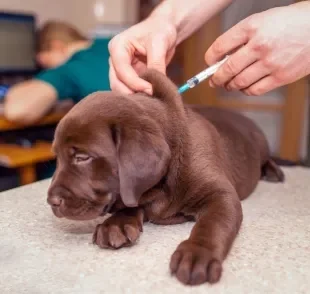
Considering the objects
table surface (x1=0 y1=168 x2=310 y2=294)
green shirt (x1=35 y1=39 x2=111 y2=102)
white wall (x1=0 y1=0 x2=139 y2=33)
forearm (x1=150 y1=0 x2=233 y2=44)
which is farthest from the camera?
white wall (x1=0 y1=0 x2=139 y2=33)

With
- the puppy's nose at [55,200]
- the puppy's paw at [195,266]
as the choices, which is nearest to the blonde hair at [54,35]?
the puppy's nose at [55,200]

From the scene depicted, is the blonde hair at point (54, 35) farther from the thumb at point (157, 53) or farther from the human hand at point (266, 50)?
the human hand at point (266, 50)

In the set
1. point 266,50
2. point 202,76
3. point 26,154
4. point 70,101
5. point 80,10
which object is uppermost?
point 266,50

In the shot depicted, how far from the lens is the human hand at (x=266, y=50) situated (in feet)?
3.08

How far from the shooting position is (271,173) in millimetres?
1377

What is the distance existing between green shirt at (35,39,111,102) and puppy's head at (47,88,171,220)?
1333 millimetres

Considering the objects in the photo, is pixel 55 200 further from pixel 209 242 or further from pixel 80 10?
pixel 80 10

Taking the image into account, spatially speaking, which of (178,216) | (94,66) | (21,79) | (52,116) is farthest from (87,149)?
(21,79)

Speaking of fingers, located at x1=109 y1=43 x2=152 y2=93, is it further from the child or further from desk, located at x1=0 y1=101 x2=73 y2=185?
desk, located at x1=0 y1=101 x2=73 y2=185

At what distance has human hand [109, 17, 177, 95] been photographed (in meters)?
1.09

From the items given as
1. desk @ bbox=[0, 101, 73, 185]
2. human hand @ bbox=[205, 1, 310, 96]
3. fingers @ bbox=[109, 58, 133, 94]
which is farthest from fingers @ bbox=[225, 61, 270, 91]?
desk @ bbox=[0, 101, 73, 185]

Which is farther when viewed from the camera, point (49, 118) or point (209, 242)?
point (49, 118)

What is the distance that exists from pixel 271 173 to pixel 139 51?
54 cm

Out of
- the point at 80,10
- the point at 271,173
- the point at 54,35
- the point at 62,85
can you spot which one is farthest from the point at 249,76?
the point at 80,10
